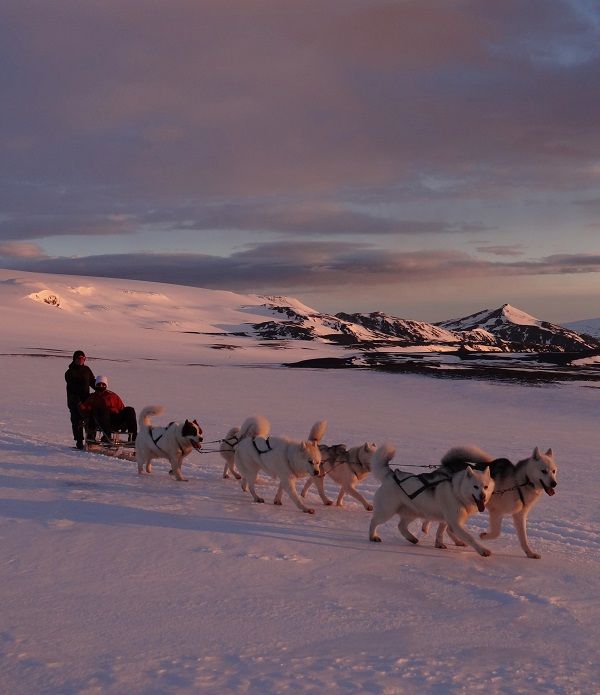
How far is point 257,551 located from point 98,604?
5.81 ft

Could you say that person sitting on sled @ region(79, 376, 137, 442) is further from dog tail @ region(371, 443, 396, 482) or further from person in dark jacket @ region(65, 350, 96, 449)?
dog tail @ region(371, 443, 396, 482)

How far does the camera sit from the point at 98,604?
5.05 meters

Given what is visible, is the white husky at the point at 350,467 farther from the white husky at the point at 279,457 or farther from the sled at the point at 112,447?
the sled at the point at 112,447

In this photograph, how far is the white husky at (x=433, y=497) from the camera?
21.2 ft

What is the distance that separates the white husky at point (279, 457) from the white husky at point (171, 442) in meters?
1.03

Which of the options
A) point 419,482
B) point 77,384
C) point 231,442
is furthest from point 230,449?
point 77,384

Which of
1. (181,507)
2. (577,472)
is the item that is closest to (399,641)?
(181,507)

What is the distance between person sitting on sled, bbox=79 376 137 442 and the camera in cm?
→ 1190

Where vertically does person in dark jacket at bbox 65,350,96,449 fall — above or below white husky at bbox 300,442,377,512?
above

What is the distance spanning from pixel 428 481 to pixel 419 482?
10 cm

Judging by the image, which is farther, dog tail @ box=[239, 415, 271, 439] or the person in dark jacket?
the person in dark jacket

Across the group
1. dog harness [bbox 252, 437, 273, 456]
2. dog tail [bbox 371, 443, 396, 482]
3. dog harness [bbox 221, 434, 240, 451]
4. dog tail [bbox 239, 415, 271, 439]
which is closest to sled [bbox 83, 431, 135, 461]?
dog harness [bbox 221, 434, 240, 451]

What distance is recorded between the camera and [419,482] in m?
6.88

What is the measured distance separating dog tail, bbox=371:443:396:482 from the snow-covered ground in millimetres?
697
